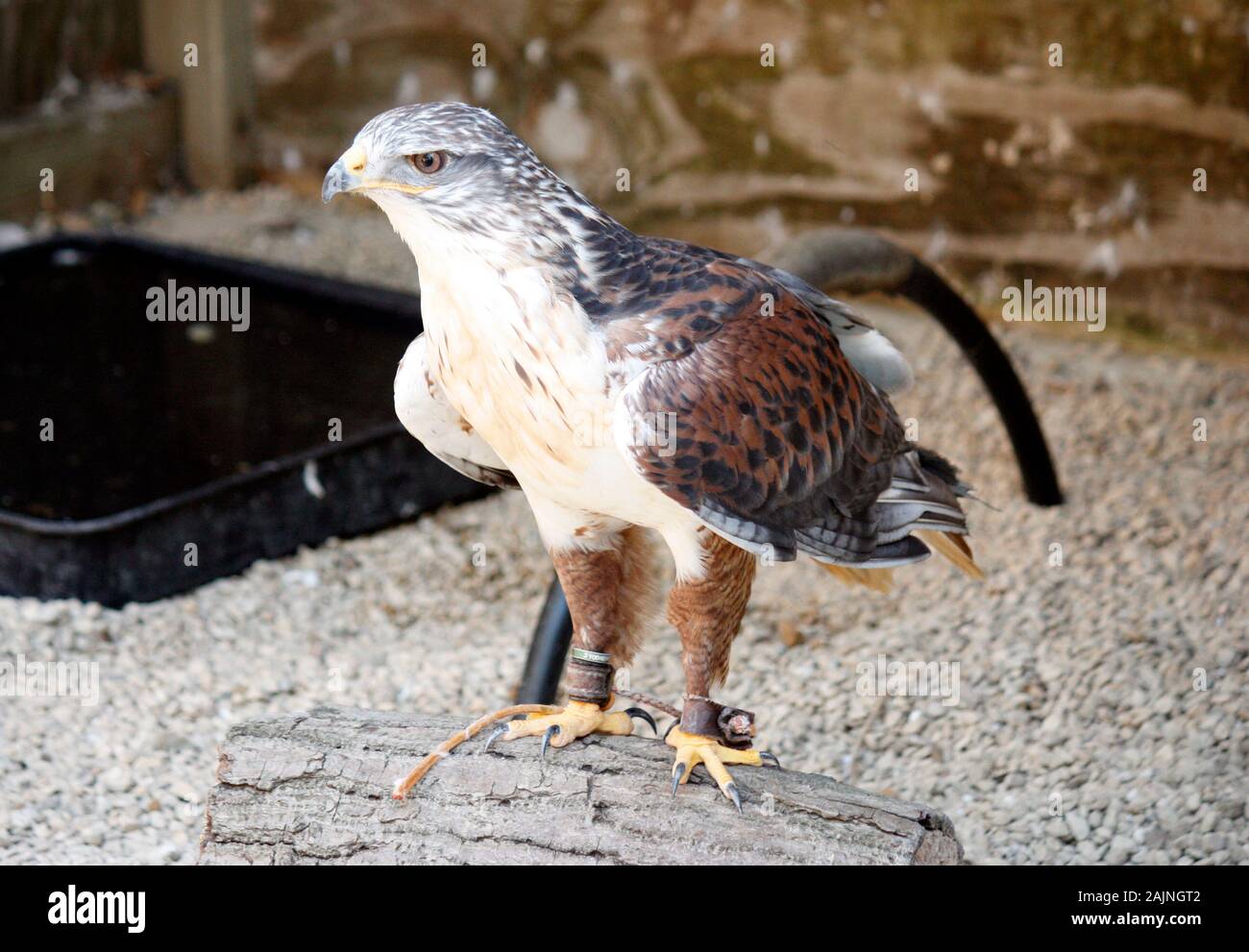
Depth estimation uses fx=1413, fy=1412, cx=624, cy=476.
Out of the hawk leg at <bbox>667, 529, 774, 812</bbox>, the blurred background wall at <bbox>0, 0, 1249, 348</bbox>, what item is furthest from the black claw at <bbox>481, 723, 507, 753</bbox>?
the blurred background wall at <bbox>0, 0, 1249, 348</bbox>

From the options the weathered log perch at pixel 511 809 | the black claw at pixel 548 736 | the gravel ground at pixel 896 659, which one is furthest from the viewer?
the gravel ground at pixel 896 659

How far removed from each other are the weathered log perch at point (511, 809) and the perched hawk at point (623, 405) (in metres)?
0.04

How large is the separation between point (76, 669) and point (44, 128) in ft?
10.1

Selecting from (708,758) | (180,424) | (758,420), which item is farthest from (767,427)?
(180,424)

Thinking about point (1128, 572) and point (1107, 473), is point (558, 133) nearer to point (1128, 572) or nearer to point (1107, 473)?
point (1107, 473)

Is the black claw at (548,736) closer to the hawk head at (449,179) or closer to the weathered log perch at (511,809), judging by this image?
the weathered log perch at (511,809)

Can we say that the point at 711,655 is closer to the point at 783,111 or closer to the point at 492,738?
the point at 492,738

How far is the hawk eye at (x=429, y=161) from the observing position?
5.48ft

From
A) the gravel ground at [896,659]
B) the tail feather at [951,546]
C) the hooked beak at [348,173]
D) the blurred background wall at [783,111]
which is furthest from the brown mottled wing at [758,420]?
the blurred background wall at [783,111]

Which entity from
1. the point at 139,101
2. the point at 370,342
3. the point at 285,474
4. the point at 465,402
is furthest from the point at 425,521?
the point at 139,101

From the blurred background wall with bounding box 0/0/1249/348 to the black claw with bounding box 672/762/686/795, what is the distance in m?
3.18

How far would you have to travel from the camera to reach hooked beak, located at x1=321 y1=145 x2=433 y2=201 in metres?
1.67

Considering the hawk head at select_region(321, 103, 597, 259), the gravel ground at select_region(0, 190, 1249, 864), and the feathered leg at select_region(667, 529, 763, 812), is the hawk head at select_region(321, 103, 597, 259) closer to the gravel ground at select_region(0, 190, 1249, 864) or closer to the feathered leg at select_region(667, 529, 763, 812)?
the feathered leg at select_region(667, 529, 763, 812)
